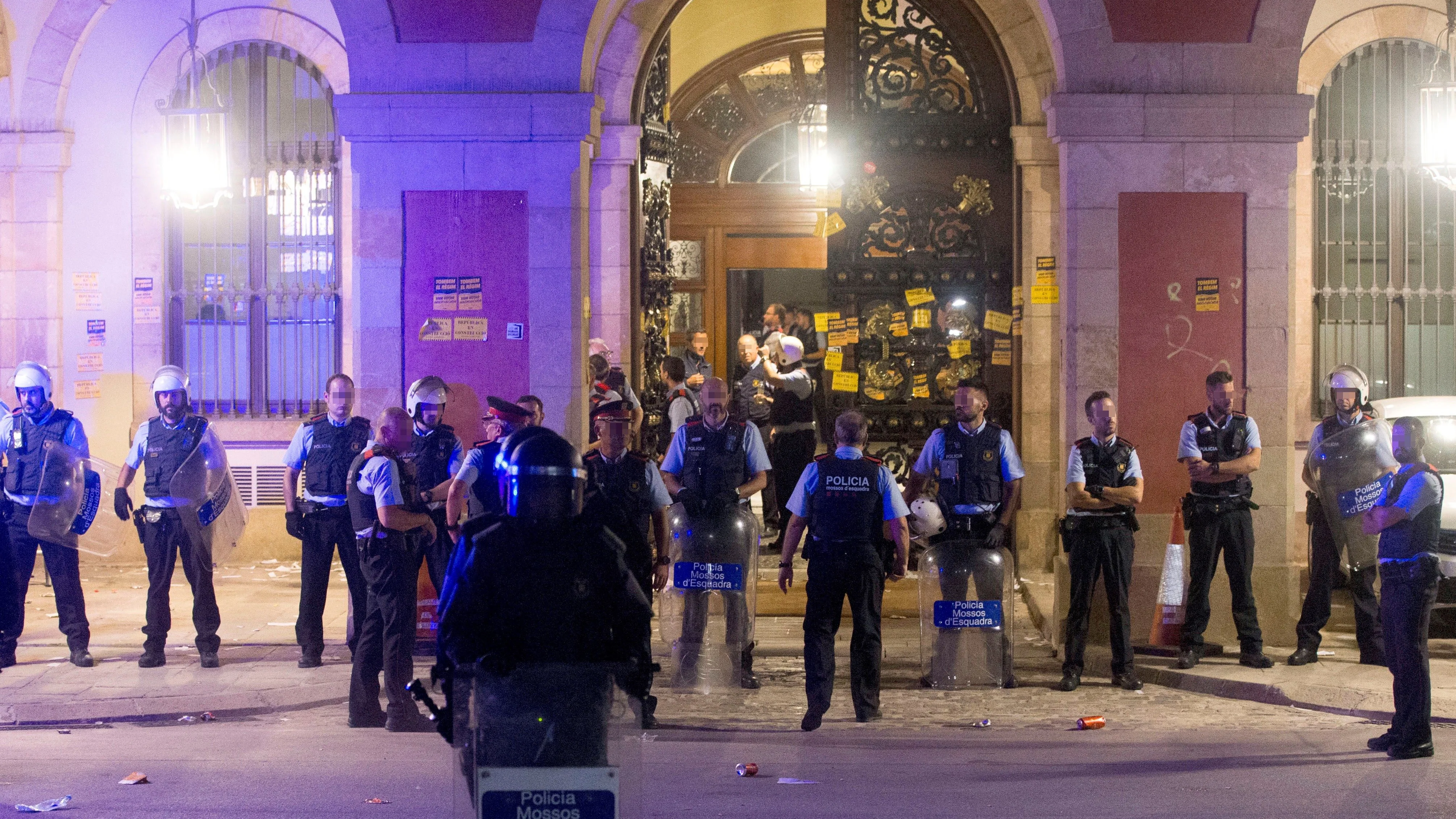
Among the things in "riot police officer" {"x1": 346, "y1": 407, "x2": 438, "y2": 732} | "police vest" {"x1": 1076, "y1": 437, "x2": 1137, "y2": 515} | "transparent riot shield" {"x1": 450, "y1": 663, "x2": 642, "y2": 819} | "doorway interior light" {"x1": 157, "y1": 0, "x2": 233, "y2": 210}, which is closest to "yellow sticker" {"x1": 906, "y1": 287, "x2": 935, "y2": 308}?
"police vest" {"x1": 1076, "y1": 437, "x2": 1137, "y2": 515}

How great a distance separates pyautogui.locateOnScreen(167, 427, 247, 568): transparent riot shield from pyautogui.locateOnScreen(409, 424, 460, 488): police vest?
1.82m

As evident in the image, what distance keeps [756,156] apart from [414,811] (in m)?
12.6

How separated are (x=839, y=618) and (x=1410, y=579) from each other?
3158 mm

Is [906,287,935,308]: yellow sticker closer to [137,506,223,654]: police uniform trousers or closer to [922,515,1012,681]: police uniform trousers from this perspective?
[922,515,1012,681]: police uniform trousers

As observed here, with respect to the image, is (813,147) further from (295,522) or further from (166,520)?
(166,520)

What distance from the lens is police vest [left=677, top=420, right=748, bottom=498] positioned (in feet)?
30.8

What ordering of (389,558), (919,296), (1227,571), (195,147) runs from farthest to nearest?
(919,296), (195,147), (1227,571), (389,558)

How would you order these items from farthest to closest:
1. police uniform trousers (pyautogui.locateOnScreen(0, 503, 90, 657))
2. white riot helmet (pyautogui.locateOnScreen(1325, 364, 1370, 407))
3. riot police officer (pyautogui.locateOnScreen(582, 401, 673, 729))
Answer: police uniform trousers (pyautogui.locateOnScreen(0, 503, 90, 657)), white riot helmet (pyautogui.locateOnScreen(1325, 364, 1370, 407)), riot police officer (pyautogui.locateOnScreen(582, 401, 673, 729))

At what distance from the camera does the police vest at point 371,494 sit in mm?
8086

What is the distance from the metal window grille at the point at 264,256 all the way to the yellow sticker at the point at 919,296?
5.80 metres

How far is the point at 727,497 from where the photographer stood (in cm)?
932

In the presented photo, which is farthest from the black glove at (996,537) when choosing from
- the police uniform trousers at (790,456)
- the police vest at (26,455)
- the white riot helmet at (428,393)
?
the police vest at (26,455)

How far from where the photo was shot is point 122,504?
995 centimetres

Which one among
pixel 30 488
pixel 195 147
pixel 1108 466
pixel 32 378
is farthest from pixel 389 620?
pixel 195 147
